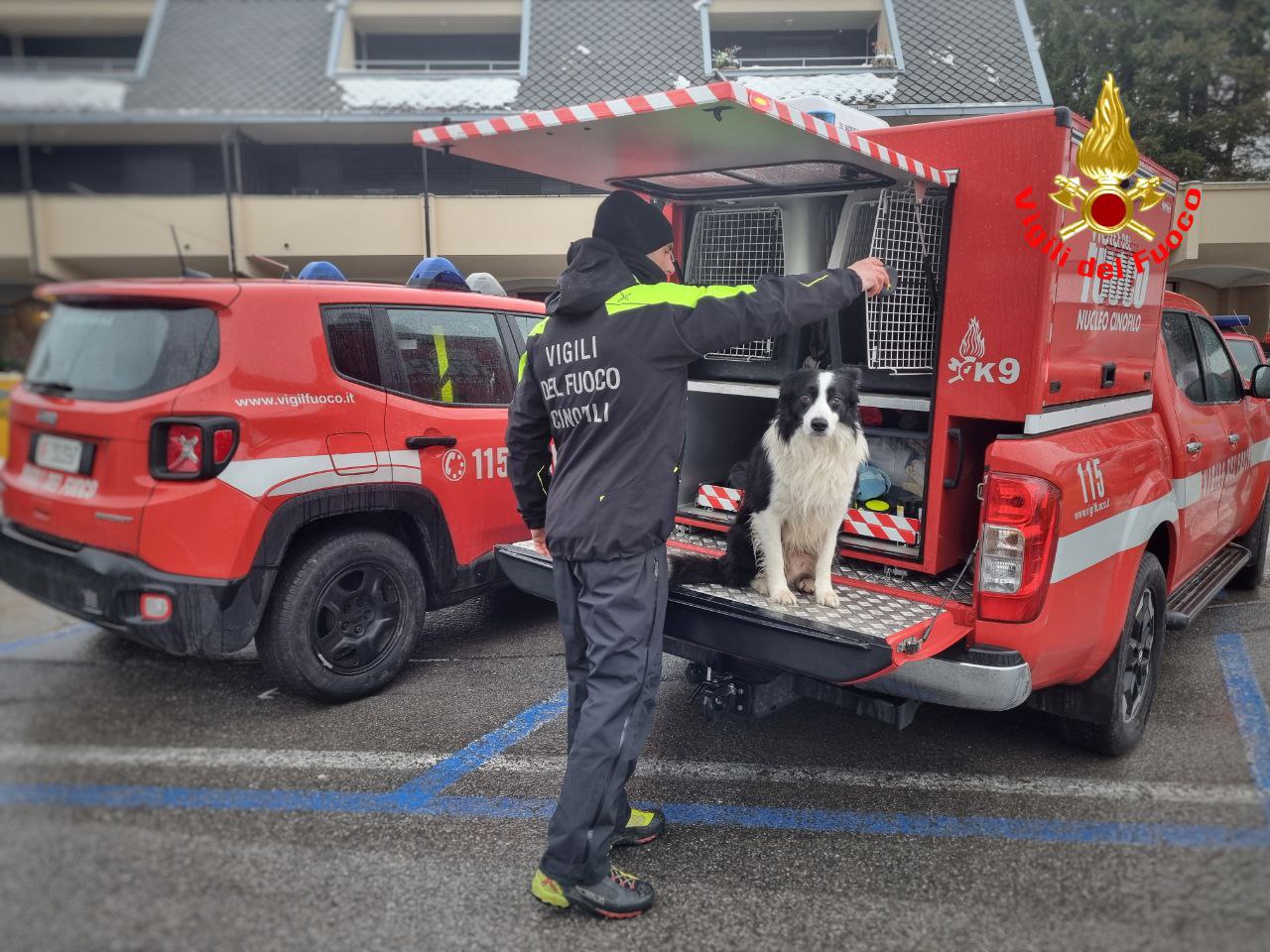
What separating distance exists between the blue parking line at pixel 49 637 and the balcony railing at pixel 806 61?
418 inches

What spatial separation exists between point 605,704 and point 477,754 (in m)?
1.28

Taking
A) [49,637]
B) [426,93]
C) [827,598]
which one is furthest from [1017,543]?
[426,93]

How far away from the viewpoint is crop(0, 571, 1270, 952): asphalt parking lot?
1.49 m

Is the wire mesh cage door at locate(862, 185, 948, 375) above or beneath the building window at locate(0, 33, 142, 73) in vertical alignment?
beneath

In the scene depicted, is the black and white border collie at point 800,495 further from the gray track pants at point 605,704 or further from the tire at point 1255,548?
the tire at point 1255,548

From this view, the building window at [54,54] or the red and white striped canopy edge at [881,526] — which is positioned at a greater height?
the building window at [54,54]

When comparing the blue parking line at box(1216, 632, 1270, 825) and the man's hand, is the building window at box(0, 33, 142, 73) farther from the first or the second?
the blue parking line at box(1216, 632, 1270, 825)

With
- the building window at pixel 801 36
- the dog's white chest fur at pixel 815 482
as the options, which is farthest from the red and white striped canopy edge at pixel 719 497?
the building window at pixel 801 36

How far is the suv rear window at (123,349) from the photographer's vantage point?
1.59 metres

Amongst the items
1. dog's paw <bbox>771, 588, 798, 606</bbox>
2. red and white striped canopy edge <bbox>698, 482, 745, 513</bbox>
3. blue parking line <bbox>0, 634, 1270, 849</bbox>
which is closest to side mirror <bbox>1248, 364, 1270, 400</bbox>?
blue parking line <bbox>0, 634, 1270, 849</bbox>

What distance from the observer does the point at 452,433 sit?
4473 millimetres

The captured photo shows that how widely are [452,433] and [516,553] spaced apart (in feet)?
3.68

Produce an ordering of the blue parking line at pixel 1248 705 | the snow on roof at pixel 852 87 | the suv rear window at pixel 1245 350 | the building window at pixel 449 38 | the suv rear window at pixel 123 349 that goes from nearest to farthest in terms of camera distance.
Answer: the suv rear window at pixel 123 349
the blue parking line at pixel 1248 705
the suv rear window at pixel 1245 350
the snow on roof at pixel 852 87
the building window at pixel 449 38

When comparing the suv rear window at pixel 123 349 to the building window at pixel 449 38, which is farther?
the building window at pixel 449 38
